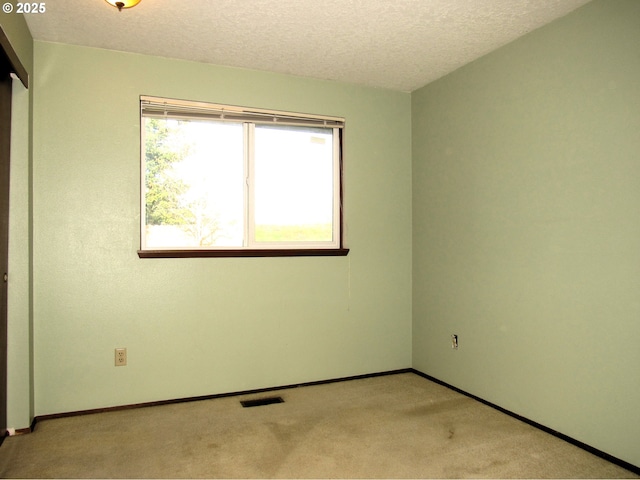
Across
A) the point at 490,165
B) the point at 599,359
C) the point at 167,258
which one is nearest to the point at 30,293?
the point at 167,258

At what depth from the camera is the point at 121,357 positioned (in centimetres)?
296

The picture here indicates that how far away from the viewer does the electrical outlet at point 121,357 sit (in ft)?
→ 9.69

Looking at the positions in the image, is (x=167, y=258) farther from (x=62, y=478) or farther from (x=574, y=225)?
(x=574, y=225)

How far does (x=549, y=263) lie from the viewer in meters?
2.61

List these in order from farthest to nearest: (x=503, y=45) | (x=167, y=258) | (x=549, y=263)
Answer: (x=167, y=258)
(x=503, y=45)
(x=549, y=263)

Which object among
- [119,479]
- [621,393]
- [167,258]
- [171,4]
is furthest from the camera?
[167,258]

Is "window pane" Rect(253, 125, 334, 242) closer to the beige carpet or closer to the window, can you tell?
the window

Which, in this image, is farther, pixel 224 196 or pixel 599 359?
pixel 224 196

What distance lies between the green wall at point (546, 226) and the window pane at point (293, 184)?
0.85 m

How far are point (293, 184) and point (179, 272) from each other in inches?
42.9

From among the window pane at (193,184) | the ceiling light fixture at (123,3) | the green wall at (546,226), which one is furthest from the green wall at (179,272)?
the ceiling light fixture at (123,3)

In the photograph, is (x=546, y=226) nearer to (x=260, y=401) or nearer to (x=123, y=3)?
(x=260, y=401)

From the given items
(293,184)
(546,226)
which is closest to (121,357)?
(293,184)

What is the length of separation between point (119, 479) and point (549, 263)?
252 cm
